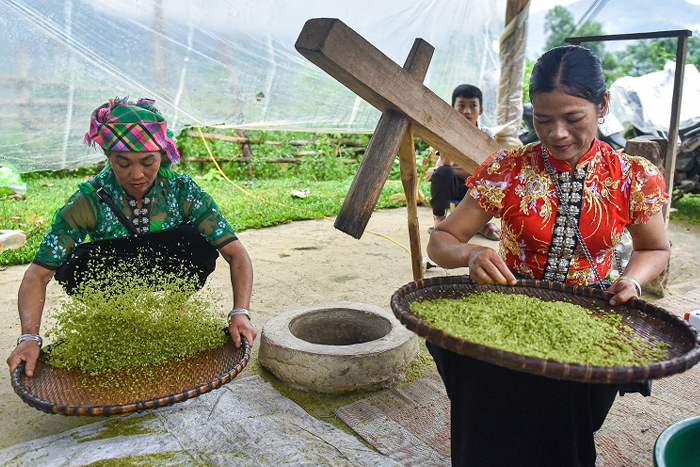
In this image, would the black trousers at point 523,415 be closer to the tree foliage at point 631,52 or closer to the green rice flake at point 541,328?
the green rice flake at point 541,328

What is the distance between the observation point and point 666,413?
2254 mm

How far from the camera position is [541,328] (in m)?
1.43

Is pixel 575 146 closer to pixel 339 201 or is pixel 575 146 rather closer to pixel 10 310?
pixel 10 310

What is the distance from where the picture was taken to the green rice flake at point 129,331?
1929mm

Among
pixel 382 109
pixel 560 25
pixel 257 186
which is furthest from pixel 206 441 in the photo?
pixel 560 25

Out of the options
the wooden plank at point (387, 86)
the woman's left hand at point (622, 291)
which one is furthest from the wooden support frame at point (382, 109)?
the woman's left hand at point (622, 291)

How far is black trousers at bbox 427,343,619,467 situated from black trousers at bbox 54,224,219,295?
124cm

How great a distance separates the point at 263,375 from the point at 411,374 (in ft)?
2.22

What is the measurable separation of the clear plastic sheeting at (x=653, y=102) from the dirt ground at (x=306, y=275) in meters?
1.70

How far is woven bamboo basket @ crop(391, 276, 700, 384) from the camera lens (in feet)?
3.68

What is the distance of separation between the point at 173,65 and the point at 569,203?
276cm

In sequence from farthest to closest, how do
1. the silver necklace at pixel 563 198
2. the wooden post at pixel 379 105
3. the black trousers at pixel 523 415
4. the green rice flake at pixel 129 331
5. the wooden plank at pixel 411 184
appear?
1. the wooden plank at pixel 411 184
2. the wooden post at pixel 379 105
3. the green rice flake at pixel 129 331
4. the silver necklace at pixel 563 198
5. the black trousers at pixel 523 415

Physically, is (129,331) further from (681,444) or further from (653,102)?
(653,102)

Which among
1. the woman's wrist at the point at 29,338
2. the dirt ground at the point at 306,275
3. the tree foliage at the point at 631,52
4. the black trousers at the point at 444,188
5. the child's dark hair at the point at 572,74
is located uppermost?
the tree foliage at the point at 631,52
